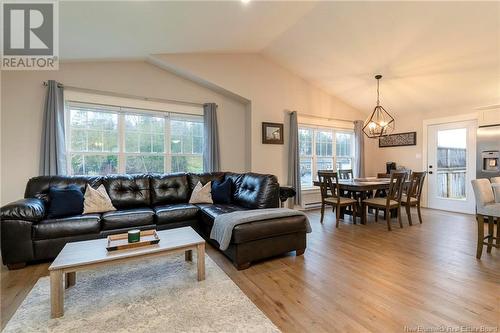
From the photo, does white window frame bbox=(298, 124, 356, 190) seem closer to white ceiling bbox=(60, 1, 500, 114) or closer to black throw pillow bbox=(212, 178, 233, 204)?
white ceiling bbox=(60, 1, 500, 114)

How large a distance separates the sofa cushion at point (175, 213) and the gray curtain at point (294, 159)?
2.43 metres

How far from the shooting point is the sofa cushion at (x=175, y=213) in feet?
9.99

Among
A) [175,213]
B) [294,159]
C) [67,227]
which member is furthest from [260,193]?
[67,227]

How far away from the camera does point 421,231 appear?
3.65 m

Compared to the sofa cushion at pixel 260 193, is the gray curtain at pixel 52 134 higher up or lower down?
higher up

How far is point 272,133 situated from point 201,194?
2.09 m

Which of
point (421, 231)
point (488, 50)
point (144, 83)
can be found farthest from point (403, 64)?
point (144, 83)

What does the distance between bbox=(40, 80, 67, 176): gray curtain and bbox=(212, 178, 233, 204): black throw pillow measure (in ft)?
7.28

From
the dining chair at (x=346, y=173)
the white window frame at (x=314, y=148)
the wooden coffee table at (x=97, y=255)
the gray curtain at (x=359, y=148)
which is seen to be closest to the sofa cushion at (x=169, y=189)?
the wooden coffee table at (x=97, y=255)

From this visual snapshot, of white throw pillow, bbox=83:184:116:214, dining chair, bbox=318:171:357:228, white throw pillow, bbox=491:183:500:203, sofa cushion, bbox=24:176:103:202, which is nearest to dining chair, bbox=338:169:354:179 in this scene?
dining chair, bbox=318:171:357:228

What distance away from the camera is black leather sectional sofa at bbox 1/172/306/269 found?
241 cm

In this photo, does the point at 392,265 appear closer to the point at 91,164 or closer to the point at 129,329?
the point at 129,329

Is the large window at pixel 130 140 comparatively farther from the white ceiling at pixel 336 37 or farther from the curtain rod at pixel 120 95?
the white ceiling at pixel 336 37

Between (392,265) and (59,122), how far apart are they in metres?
4.61
